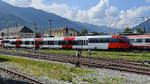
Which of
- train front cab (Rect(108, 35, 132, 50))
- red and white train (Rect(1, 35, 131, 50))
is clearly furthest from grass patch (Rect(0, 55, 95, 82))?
red and white train (Rect(1, 35, 131, 50))

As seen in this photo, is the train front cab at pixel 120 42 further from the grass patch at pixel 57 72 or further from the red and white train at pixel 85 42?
the grass patch at pixel 57 72

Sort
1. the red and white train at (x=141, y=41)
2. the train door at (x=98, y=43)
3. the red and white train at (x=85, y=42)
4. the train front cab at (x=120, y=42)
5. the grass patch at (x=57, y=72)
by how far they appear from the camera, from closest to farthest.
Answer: the grass patch at (x=57, y=72) → the train front cab at (x=120, y=42) → the red and white train at (x=85, y=42) → the train door at (x=98, y=43) → the red and white train at (x=141, y=41)

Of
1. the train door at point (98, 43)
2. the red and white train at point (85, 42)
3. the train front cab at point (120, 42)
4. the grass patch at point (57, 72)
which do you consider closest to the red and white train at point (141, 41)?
the red and white train at point (85, 42)

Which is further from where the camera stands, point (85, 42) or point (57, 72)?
point (85, 42)

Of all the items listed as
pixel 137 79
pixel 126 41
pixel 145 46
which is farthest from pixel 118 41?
pixel 137 79

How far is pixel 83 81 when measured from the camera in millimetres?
10375

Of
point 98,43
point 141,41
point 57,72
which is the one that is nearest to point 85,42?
point 98,43

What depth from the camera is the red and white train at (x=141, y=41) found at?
103 ft

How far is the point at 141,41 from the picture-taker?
106ft

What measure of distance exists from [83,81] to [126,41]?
19942 mm

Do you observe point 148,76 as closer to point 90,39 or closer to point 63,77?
point 63,77

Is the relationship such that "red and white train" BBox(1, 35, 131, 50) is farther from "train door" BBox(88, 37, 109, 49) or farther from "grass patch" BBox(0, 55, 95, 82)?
"grass patch" BBox(0, 55, 95, 82)

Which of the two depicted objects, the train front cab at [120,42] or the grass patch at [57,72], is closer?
the grass patch at [57,72]

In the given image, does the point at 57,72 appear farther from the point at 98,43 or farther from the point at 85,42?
the point at 85,42
